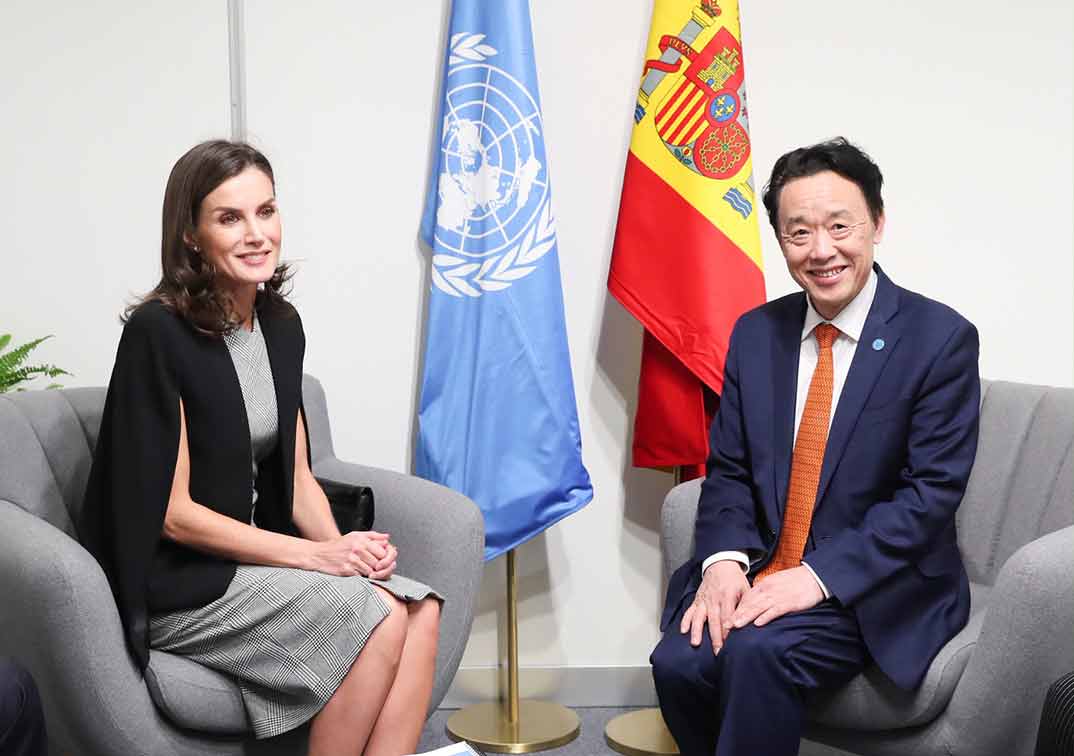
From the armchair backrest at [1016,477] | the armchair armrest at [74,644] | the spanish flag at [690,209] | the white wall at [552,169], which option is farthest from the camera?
the white wall at [552,169]

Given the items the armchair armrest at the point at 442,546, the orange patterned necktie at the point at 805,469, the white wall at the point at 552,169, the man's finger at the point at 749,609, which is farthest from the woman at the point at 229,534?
the white wall at the point at 552,169

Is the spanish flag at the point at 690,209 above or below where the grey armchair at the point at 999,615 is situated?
above

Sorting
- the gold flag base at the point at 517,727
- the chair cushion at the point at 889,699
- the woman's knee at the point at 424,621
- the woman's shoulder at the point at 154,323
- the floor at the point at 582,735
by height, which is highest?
the woman's shoulder at the point at 154,323

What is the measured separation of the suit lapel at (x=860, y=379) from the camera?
100 inches

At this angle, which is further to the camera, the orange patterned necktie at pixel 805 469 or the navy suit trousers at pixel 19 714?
the orange patterned necktie at pixel 805 469

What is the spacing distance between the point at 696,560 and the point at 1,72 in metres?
2.37

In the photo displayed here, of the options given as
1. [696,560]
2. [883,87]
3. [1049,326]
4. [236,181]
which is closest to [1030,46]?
[883,87]

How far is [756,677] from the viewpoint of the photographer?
2307mm

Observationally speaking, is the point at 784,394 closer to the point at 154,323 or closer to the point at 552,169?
the point at 552,169

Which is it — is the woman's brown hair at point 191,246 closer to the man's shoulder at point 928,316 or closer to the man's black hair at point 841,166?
the man's black hair at point 841,166

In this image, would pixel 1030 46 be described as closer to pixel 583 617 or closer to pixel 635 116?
pixel 635 116

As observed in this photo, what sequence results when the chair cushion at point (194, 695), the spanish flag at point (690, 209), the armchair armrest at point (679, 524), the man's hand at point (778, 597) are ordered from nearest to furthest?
the chair cushion at point (194, 695)
the man's hand at point (778, 597)
the armchair armrest at point (679, 524)
the spanish flag at point (690, 209)

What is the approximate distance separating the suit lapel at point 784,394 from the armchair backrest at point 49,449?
1.56m

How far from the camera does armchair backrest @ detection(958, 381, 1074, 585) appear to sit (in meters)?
2.71
